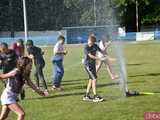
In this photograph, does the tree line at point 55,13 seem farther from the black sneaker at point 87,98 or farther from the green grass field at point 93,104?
the black sneaker at point 87,98

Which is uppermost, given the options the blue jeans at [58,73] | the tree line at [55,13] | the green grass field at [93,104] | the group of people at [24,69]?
the tree line at [55,13]

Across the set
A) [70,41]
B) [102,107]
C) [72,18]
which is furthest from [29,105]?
[72,18]

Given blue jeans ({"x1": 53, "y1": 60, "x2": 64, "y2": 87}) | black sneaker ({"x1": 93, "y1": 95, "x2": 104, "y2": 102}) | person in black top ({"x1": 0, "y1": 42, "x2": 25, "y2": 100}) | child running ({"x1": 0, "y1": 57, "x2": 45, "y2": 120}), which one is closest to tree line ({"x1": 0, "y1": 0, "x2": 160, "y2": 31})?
blue jeans ({"x1": 53, "y1": 60, "x2": 64, "y2": 87})

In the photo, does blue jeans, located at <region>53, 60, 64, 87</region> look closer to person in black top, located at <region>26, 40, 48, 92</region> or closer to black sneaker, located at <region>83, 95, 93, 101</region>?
person in black top, located at <region>26, 40, 48, 92</region>

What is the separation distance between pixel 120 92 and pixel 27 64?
22.2 ft

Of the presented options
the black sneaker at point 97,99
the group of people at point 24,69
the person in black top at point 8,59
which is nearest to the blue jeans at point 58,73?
the group of people at point 24,69

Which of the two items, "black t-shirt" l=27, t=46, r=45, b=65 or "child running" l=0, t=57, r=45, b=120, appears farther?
"black t-shirt" l=27, t=46, r=45, b=65

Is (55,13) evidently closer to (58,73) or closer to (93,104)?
(58,73)

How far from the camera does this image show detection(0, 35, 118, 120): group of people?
9062 mm

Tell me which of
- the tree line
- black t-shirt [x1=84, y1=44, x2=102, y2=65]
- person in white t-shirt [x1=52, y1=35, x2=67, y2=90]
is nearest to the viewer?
black t-shirt [x1=84, y1=44, x2=102, y2=65]

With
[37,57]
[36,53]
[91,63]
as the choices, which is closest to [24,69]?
[91,63]

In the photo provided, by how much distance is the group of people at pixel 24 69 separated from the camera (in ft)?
29.7

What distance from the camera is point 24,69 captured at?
8961mm

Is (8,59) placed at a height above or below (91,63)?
above
